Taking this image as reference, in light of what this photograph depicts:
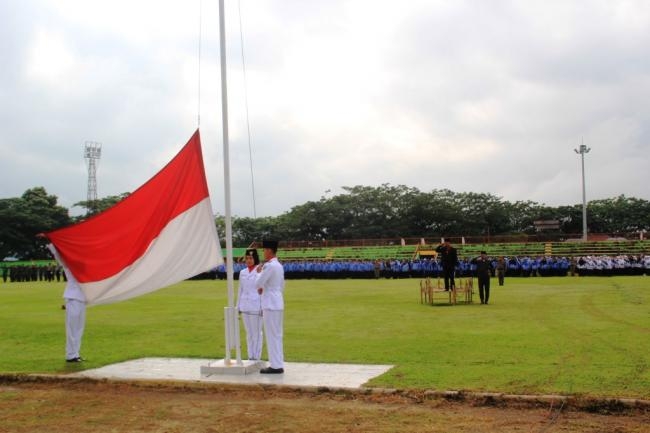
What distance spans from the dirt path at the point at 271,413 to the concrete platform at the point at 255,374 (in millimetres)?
366

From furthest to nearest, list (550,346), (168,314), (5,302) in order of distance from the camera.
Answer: (5,302) → (168,314) → (550,346)

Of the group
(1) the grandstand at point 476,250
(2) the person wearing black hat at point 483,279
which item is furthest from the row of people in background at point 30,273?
(2) the person wearing black hat at point 483,279

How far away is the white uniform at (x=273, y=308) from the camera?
9367mm

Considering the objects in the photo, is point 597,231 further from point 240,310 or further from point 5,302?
point 240,310

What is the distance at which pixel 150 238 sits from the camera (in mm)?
9758

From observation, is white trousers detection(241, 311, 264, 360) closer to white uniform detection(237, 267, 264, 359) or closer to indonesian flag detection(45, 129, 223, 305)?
white uniform detection(237, 267, 264, 359)

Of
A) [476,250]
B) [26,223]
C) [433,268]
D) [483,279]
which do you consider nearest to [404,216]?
[476,250]

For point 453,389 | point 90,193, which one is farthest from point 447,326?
point 90,193

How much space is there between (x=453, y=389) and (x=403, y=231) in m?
64.1

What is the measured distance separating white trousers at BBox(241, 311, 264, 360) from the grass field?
2.14 ft

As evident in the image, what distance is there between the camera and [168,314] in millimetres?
18547

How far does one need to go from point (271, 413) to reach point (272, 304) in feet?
8.21

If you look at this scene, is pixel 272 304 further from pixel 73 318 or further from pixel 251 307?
pixel 73 318

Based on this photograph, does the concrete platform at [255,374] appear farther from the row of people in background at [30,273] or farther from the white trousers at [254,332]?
the row of people in background at [30,273]
